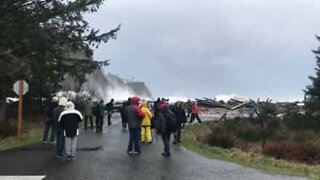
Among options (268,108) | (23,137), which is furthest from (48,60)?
(268,108)

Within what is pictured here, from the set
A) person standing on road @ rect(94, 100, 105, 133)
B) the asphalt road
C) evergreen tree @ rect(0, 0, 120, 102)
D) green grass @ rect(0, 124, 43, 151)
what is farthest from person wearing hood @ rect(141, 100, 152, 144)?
evergreen tree @ rect(0, 0, 120, 102)

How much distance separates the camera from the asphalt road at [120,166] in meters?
14.3

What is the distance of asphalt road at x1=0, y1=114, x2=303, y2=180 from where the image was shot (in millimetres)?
14273

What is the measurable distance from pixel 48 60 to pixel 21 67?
220 inches

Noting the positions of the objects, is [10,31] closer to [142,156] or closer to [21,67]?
[21,67]

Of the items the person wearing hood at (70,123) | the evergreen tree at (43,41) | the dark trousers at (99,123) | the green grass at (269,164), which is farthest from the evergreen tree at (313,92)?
the person wearing hood at (70,123)

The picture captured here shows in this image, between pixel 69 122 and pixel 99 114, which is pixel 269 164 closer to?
pixel 69 122

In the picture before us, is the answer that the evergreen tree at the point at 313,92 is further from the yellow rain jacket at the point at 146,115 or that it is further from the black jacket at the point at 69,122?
the black jacket at the point at 69,122

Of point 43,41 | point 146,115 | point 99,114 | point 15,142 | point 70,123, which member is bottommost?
point 15,142

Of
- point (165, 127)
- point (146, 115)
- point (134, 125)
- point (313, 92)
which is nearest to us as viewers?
→ point (165, 127)

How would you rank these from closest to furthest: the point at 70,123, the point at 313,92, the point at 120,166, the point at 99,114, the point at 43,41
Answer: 1. the point at 120,166
2. the point at 70,123
3. the point at 99,114
4. the point at 43,41
5. the point at 313,92

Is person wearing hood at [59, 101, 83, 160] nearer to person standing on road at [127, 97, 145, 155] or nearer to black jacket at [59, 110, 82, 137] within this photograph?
black jacket at [59, 110, 82, 137]

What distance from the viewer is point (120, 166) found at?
1588cm

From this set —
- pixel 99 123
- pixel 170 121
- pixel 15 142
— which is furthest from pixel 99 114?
pixel 170 121
